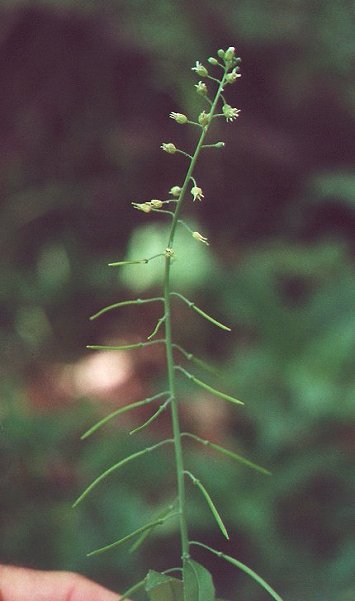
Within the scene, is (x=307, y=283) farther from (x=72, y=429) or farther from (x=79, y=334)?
(x=72, y=429)

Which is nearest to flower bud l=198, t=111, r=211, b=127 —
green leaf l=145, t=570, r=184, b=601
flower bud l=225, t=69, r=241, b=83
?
flower bud l=225, t=69, r=241, b=83

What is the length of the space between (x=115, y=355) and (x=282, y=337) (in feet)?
2.40

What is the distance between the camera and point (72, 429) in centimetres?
189

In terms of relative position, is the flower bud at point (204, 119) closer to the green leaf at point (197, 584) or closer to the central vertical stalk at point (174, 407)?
the central vertical stalk at point (174, 407)

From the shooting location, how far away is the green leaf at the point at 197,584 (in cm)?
64

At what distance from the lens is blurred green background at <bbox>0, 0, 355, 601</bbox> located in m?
1.80

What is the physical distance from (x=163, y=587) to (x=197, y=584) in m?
0.03

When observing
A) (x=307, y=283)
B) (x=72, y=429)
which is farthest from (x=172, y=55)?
(x=72, y=429)

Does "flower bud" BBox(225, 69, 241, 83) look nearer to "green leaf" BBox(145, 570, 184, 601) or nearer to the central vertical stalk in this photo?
the central vertical stalk

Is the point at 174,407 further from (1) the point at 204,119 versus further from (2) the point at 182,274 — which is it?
(2) the point at 182,274

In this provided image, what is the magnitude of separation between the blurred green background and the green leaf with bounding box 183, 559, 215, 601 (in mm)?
1009

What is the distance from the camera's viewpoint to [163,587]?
25.4 inches

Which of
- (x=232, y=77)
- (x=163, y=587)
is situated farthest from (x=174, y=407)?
(x=232, y=77)

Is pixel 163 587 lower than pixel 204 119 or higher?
lower
